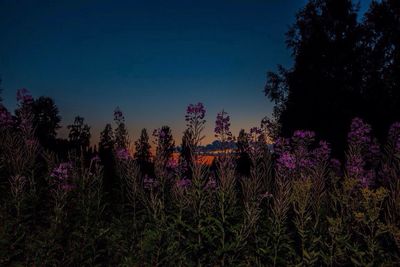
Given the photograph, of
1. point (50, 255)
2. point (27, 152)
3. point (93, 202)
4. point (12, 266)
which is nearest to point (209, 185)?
point (93, 202)

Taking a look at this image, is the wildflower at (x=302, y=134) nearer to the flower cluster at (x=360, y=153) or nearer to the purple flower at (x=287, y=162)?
the flower cluster at (x=360, y=153)

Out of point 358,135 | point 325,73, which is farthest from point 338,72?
point 358,135

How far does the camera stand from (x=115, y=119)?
30.8ft

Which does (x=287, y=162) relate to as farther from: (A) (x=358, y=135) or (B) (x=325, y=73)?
(B) (x=325, y=73)

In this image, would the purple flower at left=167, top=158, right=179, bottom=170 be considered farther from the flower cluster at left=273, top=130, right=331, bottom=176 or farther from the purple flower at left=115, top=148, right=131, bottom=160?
the flower cluster at left=273, top=130, right=331, bottom=176

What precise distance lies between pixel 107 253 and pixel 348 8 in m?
33.1

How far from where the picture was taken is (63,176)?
7.20 m

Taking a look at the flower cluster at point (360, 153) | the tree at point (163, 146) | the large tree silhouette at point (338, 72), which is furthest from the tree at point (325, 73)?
the tree at point (163, 146)

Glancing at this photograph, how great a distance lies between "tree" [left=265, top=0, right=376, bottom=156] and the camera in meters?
29.7

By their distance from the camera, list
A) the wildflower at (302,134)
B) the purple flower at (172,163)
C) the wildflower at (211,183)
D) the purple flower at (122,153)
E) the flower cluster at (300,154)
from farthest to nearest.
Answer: the wildflower at (302,134) < the purple flower at (122,153) < the purple flower at (172,163) < the flower cluster at (300,154) < the wildflower at (211,183)

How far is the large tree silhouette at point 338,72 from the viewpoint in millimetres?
28969

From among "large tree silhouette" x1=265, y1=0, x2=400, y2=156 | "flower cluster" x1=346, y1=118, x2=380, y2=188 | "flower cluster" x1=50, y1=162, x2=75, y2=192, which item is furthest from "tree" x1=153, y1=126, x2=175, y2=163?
"large tree silhouette" x1=265, y1=0, x2=400, y2=156

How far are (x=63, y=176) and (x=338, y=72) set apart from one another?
2928cm

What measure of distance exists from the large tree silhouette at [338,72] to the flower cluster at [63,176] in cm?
2514
